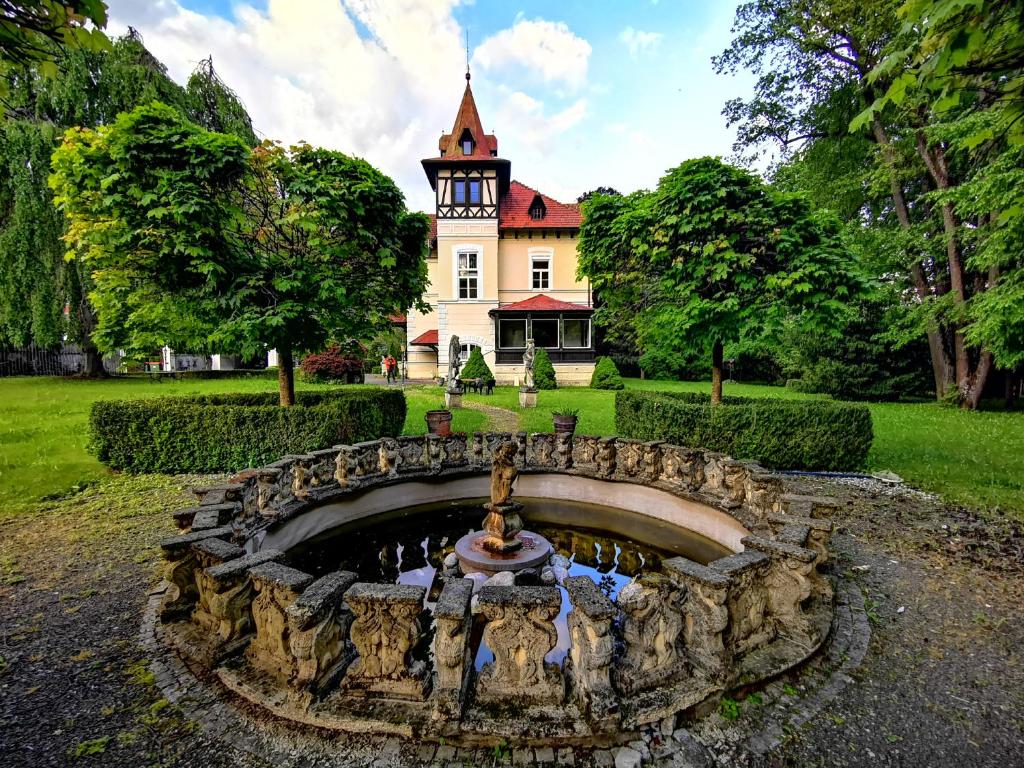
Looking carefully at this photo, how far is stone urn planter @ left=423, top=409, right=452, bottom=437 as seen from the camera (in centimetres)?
885

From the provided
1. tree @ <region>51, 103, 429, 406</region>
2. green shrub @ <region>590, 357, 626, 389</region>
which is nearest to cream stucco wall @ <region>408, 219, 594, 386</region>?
green shrub @ <region>590, 357, 626, 389</region>

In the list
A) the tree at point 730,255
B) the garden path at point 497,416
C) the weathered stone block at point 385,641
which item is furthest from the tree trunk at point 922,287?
the weathered stone block at point 385,641

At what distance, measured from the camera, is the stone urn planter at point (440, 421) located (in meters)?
8.85

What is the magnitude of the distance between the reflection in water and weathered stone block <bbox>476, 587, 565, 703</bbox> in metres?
1.64

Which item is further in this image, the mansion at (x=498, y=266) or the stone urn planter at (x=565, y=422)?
the mansion at (x=498, y=266)

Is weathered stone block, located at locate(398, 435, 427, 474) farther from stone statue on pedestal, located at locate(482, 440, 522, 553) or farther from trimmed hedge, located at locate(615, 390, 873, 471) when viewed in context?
trimmed hedge, located at locate(615, 390, 873, 471)

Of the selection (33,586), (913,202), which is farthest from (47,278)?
(913,202)

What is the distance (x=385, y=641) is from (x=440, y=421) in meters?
6.62

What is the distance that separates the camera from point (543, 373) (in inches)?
893

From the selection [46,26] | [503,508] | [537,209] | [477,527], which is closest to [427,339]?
[537,209]

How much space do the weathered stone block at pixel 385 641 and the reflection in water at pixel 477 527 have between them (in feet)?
5.02

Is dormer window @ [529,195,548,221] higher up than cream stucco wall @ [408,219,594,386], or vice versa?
dormer window @ [529,195,548,221]

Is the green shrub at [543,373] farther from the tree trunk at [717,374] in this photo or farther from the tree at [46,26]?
the tree at [46,26]

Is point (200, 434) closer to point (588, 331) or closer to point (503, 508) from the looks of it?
point (503, 508)
